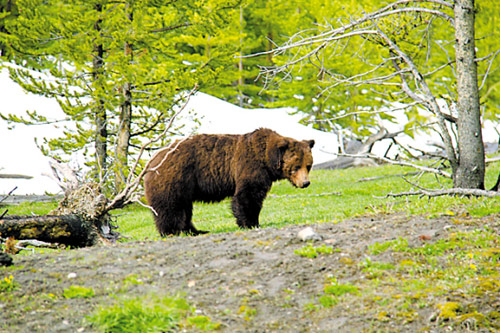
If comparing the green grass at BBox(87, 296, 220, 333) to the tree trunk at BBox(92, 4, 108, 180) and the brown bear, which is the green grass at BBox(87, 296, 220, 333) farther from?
the tree trunk at BBox(92, 4, 108, 180)

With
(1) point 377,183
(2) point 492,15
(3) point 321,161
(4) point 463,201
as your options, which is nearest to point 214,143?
(4) point 463,201

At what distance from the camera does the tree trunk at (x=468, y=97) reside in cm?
955

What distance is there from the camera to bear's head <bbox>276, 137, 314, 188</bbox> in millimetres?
9469

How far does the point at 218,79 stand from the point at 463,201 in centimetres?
1148

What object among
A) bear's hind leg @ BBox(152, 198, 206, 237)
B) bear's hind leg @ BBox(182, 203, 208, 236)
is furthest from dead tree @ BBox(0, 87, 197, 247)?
bear's hind leg @ BBox(182, 203, 208, 236)

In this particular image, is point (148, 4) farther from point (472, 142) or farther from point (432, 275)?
point (432, 275)

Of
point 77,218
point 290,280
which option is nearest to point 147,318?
point 290,280

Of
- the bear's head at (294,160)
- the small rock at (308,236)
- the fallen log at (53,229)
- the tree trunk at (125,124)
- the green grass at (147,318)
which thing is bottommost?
the green grass at (147,318)

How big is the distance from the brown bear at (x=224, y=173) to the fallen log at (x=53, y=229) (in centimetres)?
140

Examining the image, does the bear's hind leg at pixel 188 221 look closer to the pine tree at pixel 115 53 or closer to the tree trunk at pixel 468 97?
the tree trunk at pixel 468 97

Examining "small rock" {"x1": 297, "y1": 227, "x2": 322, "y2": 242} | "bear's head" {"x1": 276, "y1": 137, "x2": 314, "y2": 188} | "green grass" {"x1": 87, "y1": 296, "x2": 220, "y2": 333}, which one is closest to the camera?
"green grass" {"x1": 87, "y1": 296, "x2": 220, "y2": 333}

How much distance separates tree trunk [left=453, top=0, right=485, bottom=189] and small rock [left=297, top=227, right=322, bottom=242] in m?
4.39

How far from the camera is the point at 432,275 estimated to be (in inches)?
219

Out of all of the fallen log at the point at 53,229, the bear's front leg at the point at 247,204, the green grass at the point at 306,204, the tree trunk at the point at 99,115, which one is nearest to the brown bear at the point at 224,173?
the bear's front leg at the point at 247,204
